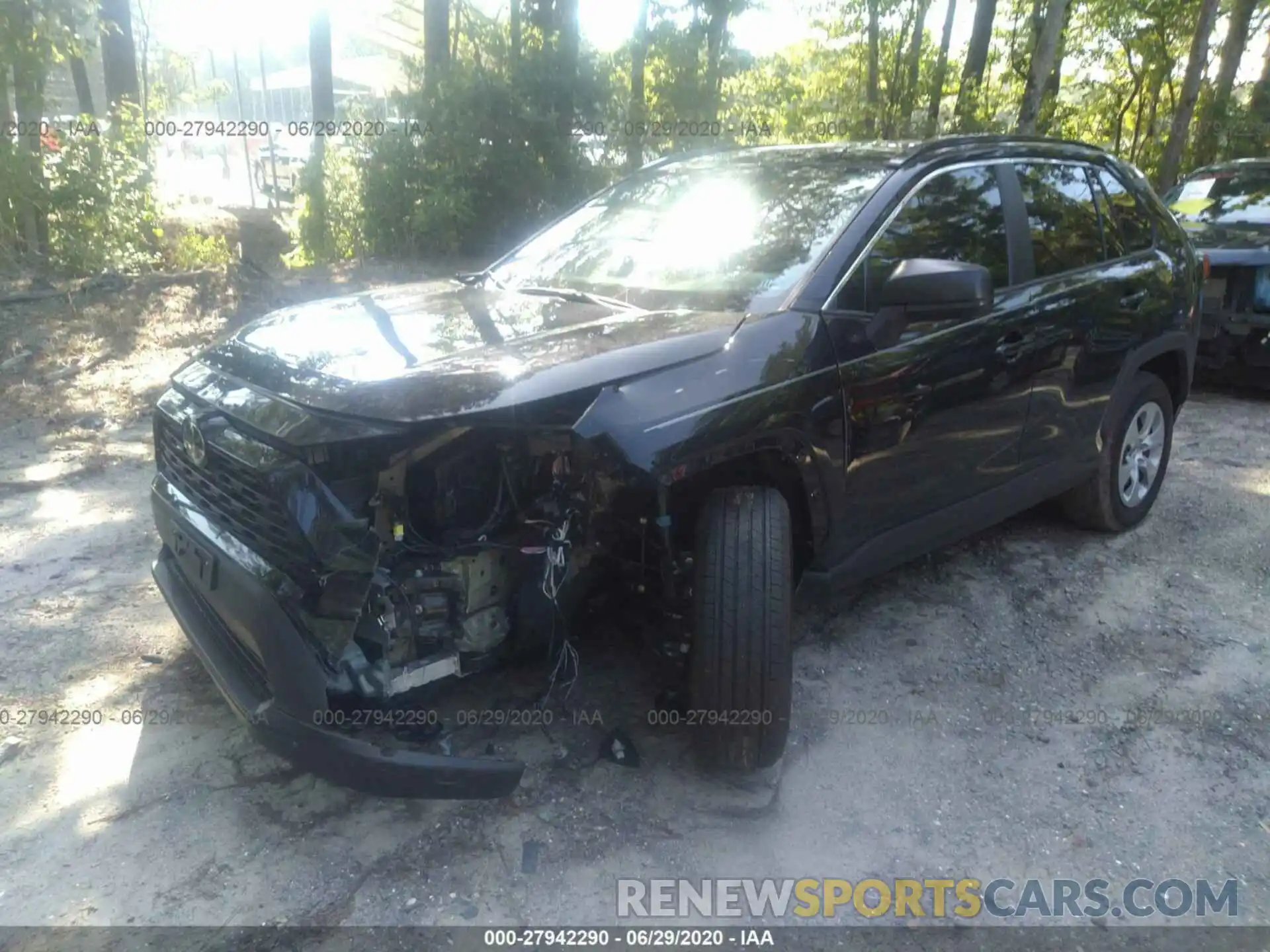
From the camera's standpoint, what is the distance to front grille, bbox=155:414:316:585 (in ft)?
8.18

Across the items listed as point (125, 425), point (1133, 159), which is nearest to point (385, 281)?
point (125, 425)

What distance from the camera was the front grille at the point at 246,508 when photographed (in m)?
2.49

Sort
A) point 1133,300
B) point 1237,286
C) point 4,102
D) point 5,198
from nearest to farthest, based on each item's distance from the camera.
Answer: point 1133,300 → point 1237,286 → point 5,198 → point 4,102

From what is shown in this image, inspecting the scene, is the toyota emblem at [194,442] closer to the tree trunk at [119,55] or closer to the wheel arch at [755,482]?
the wheel arch at [755,482]

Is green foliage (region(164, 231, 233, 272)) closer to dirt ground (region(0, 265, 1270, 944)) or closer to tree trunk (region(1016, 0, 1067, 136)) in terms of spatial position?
dirt ground (region(0, 265, 1270, 944))

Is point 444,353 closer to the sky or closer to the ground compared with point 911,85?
closer to the ground

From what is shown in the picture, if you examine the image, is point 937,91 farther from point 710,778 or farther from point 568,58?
point 710,778

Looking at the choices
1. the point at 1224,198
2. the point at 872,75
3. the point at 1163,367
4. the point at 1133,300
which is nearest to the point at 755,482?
the point at 1133,300

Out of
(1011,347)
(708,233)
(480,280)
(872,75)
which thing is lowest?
(1011,347)

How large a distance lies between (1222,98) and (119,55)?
1629cm

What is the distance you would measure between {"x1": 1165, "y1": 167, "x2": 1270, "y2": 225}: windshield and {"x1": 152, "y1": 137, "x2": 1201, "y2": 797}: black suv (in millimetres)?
4738

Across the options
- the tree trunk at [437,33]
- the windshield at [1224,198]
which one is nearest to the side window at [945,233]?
the windshield at [1224,198]

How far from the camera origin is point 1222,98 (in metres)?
15.6

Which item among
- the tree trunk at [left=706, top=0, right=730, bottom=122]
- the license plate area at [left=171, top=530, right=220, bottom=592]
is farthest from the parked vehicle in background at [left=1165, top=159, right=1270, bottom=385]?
the tree trunk at [left=706, top=0, right=730, bottom=122]
